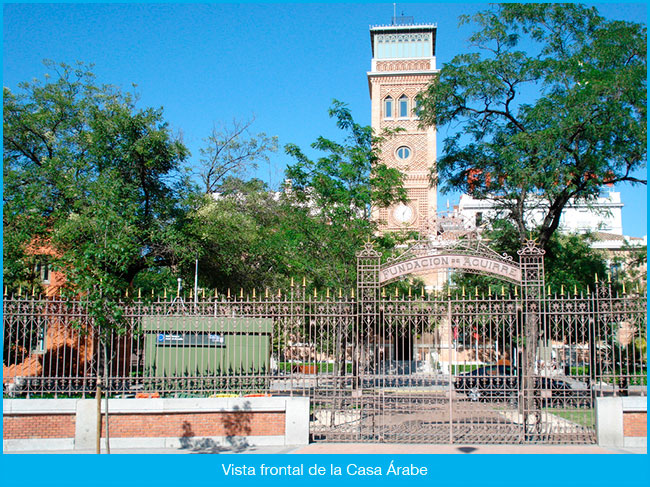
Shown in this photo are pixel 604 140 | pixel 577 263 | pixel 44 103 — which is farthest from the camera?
pixel 577 263

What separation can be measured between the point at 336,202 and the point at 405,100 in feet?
100

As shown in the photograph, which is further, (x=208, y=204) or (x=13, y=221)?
(x=208, y=204)

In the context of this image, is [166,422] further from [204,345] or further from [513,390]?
[513,390]

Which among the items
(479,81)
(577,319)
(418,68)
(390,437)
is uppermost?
(418,68)

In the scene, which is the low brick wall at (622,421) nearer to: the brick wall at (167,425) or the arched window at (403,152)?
the brick wall at (167,425)

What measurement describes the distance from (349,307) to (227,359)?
2847mm

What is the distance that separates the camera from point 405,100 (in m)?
47.6

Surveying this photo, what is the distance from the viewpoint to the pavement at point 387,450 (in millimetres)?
11344

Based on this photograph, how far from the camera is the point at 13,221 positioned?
61.6 feet

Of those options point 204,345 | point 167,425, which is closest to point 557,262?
point 204,345

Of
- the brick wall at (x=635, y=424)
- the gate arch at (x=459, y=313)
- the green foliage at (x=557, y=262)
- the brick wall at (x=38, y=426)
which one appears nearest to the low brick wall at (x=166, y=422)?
the brick wall at (x=38, y=426)

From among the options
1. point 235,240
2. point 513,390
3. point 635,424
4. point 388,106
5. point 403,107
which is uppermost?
point 388,106

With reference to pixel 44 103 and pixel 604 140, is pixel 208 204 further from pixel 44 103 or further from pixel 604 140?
pixel 604 140

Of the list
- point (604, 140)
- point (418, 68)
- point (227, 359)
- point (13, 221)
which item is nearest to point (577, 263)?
point (604, 140)
